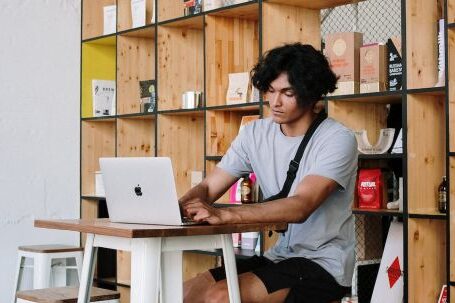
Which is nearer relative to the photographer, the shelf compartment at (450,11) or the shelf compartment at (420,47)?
the shelf compartment at (450,11)

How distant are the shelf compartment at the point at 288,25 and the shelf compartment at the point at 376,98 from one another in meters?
0.49

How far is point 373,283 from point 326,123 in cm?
155

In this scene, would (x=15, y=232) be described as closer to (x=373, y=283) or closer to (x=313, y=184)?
(x=373, y=283)

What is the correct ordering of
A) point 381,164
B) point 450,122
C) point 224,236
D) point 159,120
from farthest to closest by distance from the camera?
point 159,120 < point 381,164 < point 450,122 < point 224,236

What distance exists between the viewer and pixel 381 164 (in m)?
3.98

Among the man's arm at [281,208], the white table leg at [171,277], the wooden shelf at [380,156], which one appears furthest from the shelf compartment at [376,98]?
the white table leg at [171,277]

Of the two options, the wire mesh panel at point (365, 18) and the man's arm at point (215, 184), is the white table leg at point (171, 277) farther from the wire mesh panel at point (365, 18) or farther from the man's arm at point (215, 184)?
the wire mesh panel at point (365, 18)

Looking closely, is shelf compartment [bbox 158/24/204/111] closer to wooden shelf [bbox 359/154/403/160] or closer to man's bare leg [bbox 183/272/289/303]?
wooden shelf [bbox 359/154/403/160]

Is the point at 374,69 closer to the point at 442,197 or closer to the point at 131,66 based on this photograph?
the point at 442,197

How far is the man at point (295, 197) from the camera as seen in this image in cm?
249

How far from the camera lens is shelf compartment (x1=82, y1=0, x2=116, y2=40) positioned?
18.4 ft

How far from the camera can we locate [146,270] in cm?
229

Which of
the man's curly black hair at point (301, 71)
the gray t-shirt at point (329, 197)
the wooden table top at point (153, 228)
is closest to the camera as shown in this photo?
the wooden table top at point (153, 228)

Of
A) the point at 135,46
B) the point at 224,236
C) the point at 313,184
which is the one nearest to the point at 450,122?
the point at 313,184
